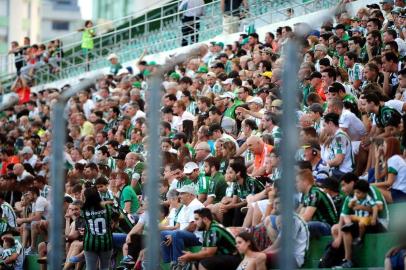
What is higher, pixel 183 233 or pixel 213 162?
pixel 213 162

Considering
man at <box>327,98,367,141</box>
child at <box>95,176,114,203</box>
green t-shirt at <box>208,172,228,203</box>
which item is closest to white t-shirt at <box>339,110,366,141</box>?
man at <box>327,98,367,141</box>

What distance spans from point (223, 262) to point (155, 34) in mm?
17263

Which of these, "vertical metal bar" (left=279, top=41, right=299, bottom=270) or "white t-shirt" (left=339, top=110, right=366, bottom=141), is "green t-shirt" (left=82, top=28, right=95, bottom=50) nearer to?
"white t-shirt" (left=339, top=110, right=366, bottom=141)

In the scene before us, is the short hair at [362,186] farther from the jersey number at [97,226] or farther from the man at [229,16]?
the man at [229,16]

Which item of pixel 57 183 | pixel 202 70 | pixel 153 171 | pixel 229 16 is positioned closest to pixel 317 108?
pixel 57 183

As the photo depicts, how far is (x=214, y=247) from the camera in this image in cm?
1377

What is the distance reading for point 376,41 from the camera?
712 inches

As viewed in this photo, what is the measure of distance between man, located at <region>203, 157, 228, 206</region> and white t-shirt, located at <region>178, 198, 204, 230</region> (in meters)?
0.27

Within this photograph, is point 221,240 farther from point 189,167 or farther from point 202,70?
point 202,70

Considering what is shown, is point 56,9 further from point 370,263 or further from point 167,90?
point 370,263

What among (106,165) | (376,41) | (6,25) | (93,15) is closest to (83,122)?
(106,165)

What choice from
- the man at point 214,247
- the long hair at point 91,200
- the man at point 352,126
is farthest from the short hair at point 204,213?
the long hair at point 91,200

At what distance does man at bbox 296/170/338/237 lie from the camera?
1338 centimetres

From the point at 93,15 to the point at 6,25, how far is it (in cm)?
896
